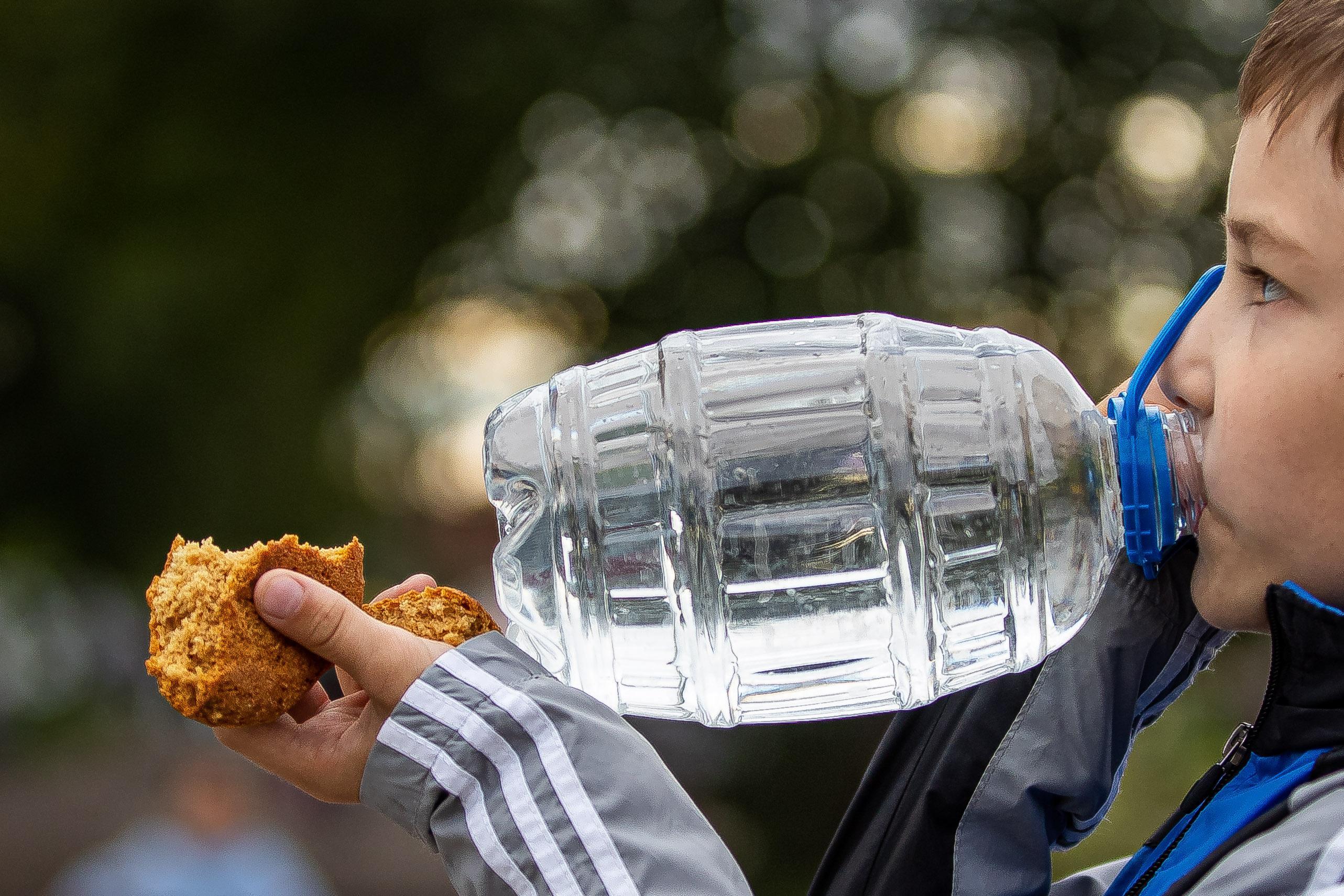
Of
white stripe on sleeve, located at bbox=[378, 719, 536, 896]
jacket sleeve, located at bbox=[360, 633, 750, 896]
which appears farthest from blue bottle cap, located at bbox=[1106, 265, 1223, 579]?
white stripe on sleeve, located at bbox=[378, 719, 536, 896]

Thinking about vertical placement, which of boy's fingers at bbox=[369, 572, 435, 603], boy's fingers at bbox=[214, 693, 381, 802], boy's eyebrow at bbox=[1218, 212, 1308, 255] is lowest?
boy's fingers at bbox=[214, 693, 381, 802]

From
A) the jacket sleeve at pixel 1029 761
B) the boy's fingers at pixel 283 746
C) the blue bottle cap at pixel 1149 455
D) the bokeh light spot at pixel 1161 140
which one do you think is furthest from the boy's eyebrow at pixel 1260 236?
the bokeh light spot at pixel 1161 140

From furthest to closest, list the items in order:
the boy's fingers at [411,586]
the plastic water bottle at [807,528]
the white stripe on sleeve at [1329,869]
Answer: the plastic water bottle at [807,528], the boy's fingers at [411,586], the white stripe on sleeve at [1329,869]

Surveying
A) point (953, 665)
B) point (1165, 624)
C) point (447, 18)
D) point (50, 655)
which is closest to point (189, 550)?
point (953, 665)

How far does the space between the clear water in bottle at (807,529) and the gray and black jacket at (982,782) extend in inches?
3.3

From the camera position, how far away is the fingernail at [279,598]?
799mm

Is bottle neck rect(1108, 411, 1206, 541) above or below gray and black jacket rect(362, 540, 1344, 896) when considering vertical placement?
above

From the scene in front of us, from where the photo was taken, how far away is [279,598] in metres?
0.80

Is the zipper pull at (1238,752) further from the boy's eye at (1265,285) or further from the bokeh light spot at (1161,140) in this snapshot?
the bokeh light spot at (1161,140)

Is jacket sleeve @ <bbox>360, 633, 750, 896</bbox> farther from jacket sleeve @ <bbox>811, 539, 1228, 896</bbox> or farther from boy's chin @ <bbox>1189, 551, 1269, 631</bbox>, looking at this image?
boy's chin @ <bbox>1189, 551, 1269, 631</bbox>

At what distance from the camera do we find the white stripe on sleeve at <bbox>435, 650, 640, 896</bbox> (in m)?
0.79

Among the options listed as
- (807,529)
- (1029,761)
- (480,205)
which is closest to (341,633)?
(807,529)

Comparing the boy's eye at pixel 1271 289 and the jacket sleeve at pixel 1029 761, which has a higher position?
the boy's eye at pixel 1271 289

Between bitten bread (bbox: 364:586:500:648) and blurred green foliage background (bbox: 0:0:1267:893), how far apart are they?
2168mm
